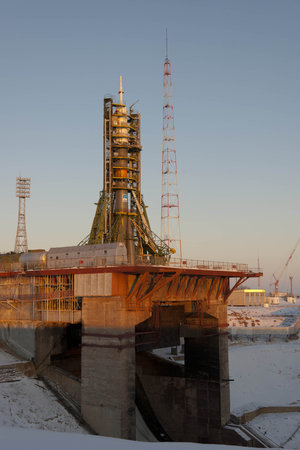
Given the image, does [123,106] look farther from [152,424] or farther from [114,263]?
[152,424]

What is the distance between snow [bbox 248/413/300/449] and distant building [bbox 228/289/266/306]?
113025mm

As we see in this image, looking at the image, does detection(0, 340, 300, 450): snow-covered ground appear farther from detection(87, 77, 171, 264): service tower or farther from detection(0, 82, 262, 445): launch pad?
detection(87, 77, 171, 264): service tower

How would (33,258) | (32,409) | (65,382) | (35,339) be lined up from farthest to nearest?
(33,258) < (35,339) < (65,382) < (32,409)

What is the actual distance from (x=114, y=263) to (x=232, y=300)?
136981mm

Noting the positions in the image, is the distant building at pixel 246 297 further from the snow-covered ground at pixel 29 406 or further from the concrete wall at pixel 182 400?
the snow-covered ground at pixel 29 406

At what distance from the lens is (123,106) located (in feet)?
219

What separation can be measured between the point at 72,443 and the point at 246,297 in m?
Result: 164

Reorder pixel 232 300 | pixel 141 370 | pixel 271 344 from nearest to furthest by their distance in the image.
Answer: pixel 141 370 < pixel 271 344 < pixel 232 300

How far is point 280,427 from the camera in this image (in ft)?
Result: 181

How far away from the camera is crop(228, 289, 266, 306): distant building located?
174 m

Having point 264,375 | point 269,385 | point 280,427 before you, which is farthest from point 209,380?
point 264,375

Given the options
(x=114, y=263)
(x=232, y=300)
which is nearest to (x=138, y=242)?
(x=114, y=263)

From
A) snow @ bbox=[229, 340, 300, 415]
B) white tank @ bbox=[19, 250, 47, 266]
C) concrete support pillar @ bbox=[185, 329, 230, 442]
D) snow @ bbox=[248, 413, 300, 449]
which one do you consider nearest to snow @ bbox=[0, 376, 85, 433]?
white tank @ bbox=[19, 250, 47, 266]

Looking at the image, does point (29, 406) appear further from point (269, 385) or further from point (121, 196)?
point (269, 385)
